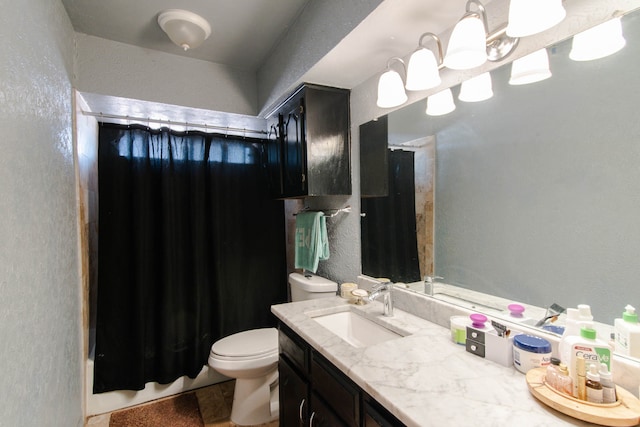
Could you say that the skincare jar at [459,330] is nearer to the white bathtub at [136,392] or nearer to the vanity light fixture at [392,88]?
the vanity light fixture at [392,88]

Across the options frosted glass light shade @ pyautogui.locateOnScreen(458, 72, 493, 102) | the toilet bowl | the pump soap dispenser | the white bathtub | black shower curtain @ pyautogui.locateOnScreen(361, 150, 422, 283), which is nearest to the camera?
the pump soap dispenser

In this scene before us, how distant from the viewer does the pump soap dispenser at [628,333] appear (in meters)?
0.74

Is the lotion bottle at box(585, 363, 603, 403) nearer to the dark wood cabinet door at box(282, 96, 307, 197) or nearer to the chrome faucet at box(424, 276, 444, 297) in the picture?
the chrome faucet at box(424, 276, 444, 297)

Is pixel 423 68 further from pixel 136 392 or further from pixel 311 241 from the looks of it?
pixel 136 392

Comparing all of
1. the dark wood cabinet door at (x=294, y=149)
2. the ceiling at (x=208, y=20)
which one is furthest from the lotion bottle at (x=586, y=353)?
the ceiling at (x=208, y=20)

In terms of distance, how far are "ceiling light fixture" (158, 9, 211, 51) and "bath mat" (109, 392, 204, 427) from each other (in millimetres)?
2213

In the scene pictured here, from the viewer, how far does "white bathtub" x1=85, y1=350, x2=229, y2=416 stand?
1.94 meters

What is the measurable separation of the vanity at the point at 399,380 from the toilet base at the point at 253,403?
483 mm

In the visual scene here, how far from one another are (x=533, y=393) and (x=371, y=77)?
1.47 m

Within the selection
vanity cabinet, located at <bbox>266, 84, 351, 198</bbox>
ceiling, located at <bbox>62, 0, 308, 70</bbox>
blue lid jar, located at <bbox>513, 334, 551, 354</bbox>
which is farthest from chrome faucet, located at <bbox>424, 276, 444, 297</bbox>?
ceiling, located at <bbox>62, 0, 308, 70</bbox>

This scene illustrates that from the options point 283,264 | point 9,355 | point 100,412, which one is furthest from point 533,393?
point 100,412

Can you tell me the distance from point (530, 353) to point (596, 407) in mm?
186

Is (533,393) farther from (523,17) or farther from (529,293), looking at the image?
(523,17)

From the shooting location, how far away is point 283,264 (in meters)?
2.47
